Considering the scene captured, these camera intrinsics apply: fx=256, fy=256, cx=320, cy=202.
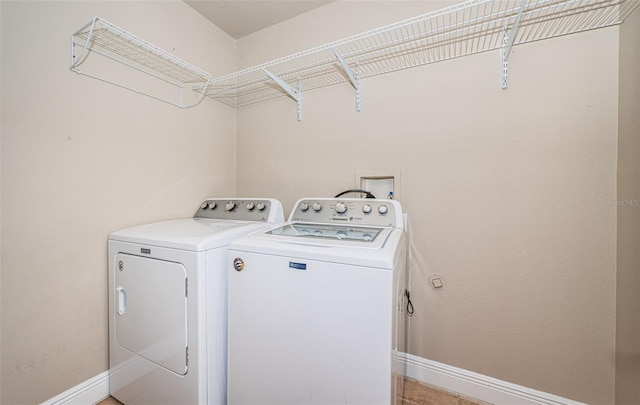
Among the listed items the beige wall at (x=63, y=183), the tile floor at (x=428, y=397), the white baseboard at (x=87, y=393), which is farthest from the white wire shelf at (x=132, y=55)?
the tile floor at (x=428, y=397)

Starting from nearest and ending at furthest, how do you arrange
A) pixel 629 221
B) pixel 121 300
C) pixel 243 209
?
pixel 629 221
pixel 121 300
pixel 243 209

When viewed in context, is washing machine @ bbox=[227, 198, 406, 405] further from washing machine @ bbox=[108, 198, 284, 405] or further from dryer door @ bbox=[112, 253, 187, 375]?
dryer door @ bbox=[112, 253, 187, 375]

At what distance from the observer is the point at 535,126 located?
1308 mm

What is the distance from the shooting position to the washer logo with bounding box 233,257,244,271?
3.57ft

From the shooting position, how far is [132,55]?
152 cm

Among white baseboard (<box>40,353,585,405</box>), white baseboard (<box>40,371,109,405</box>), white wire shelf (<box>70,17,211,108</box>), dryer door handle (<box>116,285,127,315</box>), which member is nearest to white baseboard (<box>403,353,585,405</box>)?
white baseboard (<box>40,353,585,405</box>)

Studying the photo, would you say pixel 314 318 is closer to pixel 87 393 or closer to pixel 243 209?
pixel 243 209

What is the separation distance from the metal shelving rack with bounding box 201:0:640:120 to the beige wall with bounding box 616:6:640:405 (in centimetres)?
19

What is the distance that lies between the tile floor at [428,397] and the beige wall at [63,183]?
0.44m

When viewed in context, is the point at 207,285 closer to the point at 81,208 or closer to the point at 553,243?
the point at 81,208

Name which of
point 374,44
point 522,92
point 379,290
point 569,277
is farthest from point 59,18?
point 569,277

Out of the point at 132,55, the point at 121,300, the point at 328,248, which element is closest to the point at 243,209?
the point at 121,300

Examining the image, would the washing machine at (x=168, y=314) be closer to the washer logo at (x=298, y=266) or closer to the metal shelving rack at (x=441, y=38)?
the washer logo at (x=298, y=266)

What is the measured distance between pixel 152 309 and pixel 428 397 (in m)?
1.56
